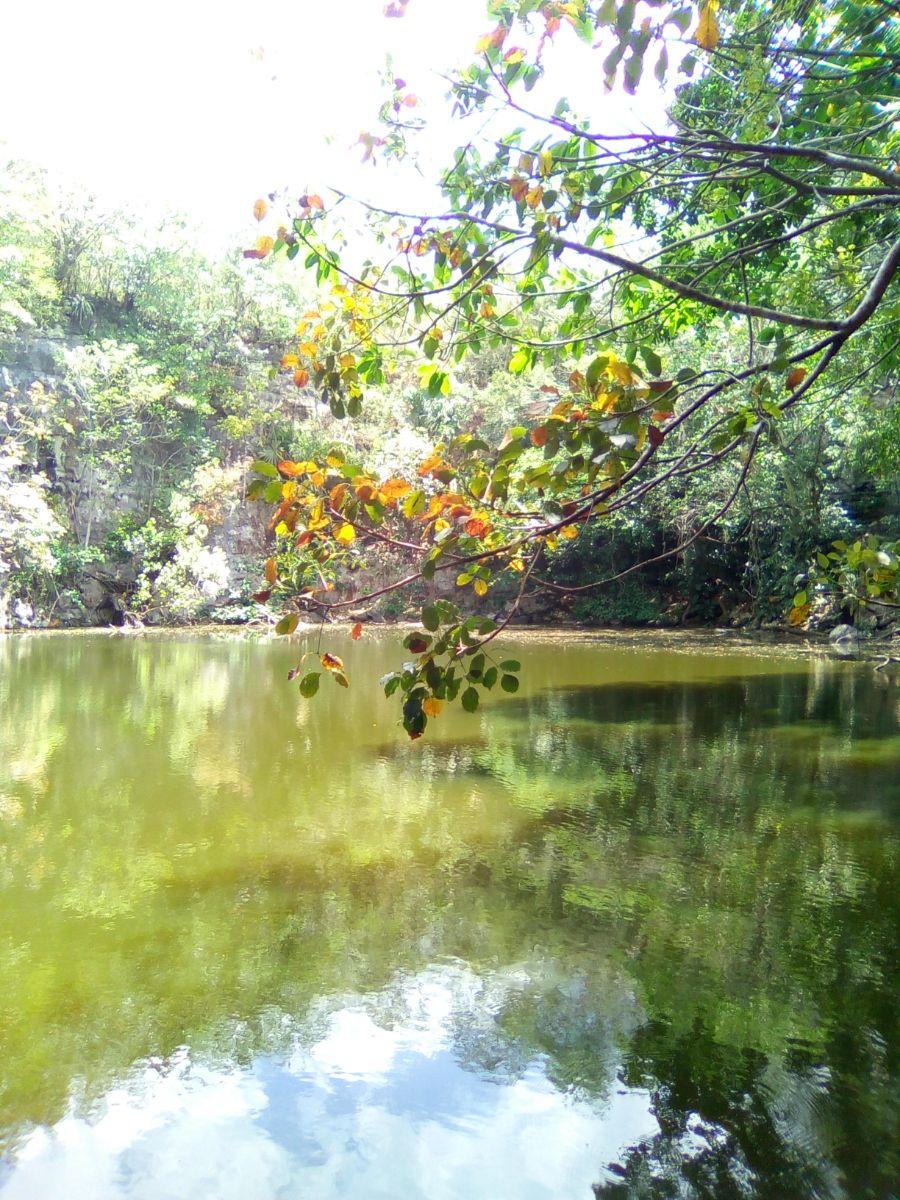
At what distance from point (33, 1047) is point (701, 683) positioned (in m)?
7.37

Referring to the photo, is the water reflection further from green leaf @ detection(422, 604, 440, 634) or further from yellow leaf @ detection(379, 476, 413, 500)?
yellow leaf @ detection(379, 476, 413, 500)

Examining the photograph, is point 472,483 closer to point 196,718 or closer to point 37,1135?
point 37,1135

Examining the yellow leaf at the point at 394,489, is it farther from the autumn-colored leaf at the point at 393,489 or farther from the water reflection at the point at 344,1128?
the water reflection at the point at 344,1128

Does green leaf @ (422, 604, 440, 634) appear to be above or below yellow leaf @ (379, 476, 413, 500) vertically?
below

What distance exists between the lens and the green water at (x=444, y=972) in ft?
5.63

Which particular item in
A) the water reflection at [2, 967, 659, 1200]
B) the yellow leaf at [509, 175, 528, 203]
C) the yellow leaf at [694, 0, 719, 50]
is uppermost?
the yellow leaf at [694, 0, 719, 50]

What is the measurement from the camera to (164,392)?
15938 millimetres

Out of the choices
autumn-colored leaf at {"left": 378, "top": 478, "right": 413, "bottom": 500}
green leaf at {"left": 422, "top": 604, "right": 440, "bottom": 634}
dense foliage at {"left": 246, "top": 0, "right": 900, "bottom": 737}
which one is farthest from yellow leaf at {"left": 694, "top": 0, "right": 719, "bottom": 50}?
green leaf at {"left": 422, "top": 604, "right": 440, "bottom": 634}

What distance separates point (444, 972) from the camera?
2.47 meters

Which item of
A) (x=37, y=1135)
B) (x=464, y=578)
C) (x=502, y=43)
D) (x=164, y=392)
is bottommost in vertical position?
(x=37, y=1135)

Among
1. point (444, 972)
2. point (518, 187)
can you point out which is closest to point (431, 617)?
point (518, 187)

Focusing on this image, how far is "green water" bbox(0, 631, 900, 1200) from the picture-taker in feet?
5.63

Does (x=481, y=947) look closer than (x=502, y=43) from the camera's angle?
No

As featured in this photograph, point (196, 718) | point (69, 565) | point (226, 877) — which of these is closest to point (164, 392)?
point (69, 565)
